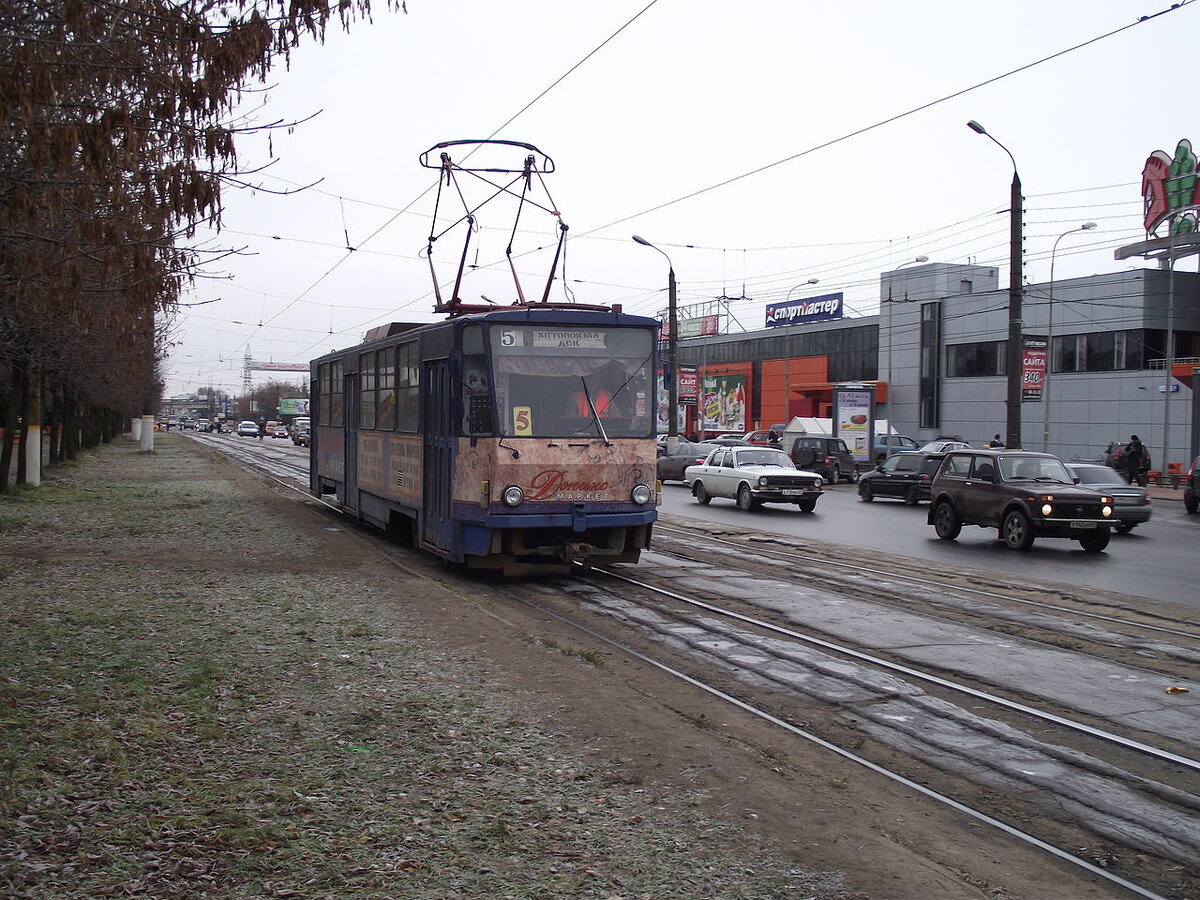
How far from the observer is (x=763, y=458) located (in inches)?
1072

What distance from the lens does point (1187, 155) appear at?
4122 centimetres

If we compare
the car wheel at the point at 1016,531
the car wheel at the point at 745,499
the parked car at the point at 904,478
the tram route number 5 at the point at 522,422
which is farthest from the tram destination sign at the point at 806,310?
the tram route number 5 at the point at 522,422

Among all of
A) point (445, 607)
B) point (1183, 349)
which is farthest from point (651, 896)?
point (1183, 349)

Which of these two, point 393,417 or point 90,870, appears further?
point 393,417

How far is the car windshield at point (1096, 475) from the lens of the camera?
2280 centimetres

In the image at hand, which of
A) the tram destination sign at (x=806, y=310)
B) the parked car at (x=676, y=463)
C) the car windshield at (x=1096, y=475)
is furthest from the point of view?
the tram destination sign at (x=806, y=310)

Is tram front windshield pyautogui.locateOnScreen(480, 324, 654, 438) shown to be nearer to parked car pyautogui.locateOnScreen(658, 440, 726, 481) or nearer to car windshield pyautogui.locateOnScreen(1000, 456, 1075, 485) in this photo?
car windshield pyautogui.locateOnScreen(1000, 456, 1075, 485)

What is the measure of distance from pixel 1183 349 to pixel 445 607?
47.9 metres

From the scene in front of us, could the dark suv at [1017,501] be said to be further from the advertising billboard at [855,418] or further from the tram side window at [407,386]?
the advertising billboard at [855,418]

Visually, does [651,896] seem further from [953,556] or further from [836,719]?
[953,556]

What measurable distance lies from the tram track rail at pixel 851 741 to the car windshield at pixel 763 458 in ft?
49.6

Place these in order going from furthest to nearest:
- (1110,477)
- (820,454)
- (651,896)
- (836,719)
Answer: (820,454) → (1110,477) → (836,719) → (651,896)

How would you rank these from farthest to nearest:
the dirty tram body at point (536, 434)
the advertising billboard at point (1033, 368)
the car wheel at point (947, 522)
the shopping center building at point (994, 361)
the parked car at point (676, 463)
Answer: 1. the shopping center building at point (994, 361)
2. the parked car at point (676, 463)
3. the advertising billboard at point (1033, 368)
4. the car wheel at point (947, 522)
5. the dirty tram body at point (536, 434)

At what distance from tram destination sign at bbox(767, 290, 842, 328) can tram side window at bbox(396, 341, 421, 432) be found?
180 ft
